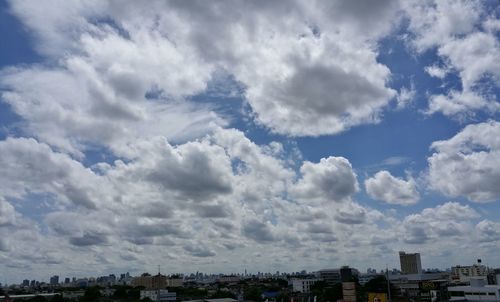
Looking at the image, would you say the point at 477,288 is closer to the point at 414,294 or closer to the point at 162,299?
the point at 414,294

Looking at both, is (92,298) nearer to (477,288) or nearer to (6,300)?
(6,300)

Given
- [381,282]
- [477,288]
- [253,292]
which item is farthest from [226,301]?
[381,282]

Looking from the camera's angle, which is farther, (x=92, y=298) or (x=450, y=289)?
(x=92, y=298)

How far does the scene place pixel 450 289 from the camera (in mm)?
127938

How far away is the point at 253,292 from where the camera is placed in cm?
18900

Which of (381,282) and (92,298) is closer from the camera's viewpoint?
(92,298)

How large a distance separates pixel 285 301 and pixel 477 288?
5646 cm

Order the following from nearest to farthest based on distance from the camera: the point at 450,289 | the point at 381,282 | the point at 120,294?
the point at 450,289 < the point at 381,282 < the point at 120,294

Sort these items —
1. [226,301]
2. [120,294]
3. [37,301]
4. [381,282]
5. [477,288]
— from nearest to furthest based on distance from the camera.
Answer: [226,301]
[477,288]
[37,301]
[381,282]
[120,294]

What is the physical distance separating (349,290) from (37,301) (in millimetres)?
109302

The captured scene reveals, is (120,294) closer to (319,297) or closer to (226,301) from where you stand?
(319,297)

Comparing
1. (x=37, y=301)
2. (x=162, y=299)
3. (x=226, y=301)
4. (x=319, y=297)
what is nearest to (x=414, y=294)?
(x=319, y=297)

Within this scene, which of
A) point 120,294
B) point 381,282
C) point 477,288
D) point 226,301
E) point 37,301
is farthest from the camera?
point 120,294

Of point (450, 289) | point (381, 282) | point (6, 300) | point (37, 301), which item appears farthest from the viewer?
point (381, 282)
